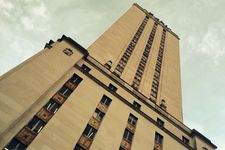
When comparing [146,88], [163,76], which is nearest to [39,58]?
[146,88]

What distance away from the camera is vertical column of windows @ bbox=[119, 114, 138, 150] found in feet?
88.8

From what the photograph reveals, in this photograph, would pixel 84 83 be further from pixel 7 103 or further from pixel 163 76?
pixel 163 76

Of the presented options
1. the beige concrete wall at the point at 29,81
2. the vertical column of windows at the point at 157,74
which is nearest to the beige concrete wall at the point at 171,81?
the vertical column of windows at the point at 157,74

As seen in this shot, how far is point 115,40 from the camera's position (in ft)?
164

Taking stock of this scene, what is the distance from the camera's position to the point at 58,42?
115 ft

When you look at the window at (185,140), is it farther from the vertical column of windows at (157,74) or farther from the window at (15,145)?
the window at (15,145)

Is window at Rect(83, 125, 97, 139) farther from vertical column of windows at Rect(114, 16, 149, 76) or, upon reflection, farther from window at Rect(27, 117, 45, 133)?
vertical column of windows at Rect(114, 16, 149, 76)

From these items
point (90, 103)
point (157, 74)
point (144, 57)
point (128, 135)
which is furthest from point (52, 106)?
point (144, 57)

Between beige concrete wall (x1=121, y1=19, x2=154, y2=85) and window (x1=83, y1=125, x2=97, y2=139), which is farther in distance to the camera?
beige concrete wall (x1=121, y1=19, x2=154, y2=85)

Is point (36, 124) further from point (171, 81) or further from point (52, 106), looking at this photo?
point (171, 81)

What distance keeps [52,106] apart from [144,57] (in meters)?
29.0

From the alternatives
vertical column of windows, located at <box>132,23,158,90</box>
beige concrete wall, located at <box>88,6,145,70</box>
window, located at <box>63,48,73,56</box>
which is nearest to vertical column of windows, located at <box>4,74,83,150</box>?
Answer: window, located at <box>63,48,73,56</box>

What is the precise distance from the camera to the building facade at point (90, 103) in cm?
2266

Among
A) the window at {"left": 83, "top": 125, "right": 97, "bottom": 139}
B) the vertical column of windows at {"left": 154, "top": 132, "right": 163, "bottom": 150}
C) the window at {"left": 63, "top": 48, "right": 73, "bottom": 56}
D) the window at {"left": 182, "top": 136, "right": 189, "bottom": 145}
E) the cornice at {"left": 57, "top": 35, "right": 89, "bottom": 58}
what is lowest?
the window at {"left": 83, "top": 125, "right": 97, "bottom": 139}
